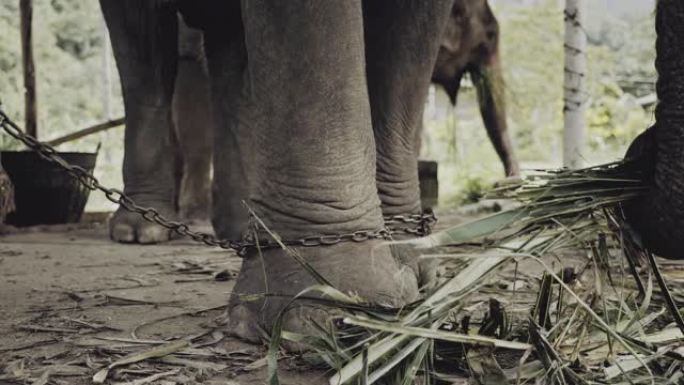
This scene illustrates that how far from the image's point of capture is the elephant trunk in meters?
1.29

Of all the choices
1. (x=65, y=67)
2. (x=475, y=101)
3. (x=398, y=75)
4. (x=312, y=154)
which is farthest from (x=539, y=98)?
(x=312, y=154)

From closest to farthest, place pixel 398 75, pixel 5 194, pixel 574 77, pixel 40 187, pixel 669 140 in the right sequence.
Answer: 1. pixel 669 140
2. pixel 5 194
3. pixel 398 75
4. pixel 40 187
5. pixel 574 77

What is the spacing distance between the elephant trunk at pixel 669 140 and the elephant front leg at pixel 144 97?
261 cm

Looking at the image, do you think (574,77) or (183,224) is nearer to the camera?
(183,224)

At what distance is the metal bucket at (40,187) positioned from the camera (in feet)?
15.5

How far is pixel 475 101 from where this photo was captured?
7570 mm

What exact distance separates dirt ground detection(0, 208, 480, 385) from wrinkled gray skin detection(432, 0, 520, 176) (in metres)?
3.05

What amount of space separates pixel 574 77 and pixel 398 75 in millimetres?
3692

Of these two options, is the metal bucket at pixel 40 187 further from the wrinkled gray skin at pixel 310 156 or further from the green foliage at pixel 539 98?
the green foliage at pixel 539 98

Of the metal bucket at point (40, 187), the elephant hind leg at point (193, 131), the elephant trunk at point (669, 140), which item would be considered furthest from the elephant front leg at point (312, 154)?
the elephant hind leg at point (193, 131)

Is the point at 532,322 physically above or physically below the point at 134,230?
above

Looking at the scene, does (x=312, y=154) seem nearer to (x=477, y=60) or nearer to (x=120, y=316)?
(x=120, y=316)

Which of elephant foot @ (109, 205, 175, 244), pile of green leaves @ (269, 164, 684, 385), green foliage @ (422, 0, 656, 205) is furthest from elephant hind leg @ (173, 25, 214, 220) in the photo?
green foliage @ (422, 0, 656, 205)

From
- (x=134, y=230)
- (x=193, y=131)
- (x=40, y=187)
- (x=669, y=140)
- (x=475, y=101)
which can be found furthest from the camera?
(x=475, y=101)
